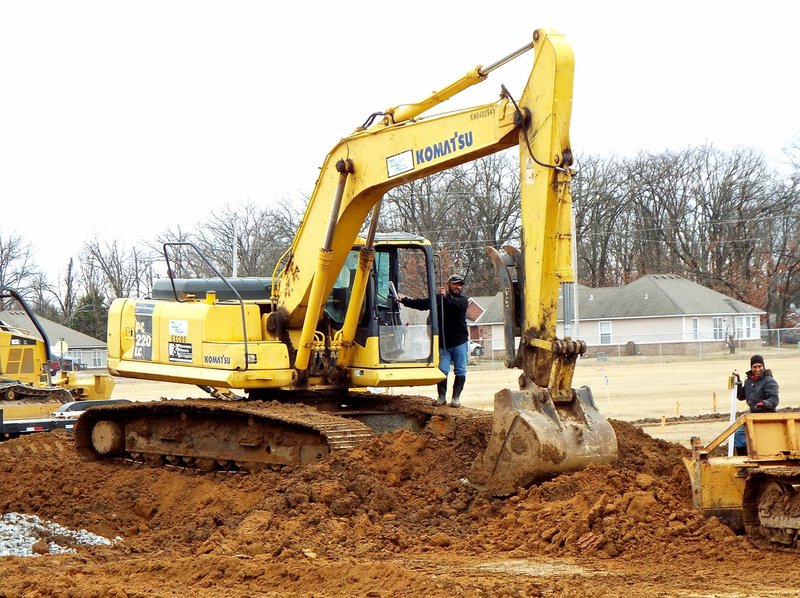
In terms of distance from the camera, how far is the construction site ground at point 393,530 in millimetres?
7504

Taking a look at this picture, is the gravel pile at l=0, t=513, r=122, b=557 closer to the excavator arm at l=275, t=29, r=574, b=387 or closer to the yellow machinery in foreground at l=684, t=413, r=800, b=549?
the excavator arm at l=275, t=29, r=574, b=387

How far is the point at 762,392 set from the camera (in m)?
12.0

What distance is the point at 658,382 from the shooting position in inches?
1425

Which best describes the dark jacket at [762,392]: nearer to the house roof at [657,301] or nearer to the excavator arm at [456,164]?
the excavator arm at [456,164]

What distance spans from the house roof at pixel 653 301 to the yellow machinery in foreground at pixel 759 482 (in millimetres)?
53895

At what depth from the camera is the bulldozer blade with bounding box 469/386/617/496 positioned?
9.51 metres

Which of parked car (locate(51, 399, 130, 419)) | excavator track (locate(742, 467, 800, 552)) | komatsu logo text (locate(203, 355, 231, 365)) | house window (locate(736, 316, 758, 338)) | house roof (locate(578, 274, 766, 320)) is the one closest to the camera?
excavator track (locate(742, 467, 800, 552))

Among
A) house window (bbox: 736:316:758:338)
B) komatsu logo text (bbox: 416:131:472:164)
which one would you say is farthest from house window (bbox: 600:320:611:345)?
komatsu logo text (bbox: 416:131:472:164)

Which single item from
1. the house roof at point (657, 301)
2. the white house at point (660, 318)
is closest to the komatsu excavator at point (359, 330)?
the white house at point (660, 318)

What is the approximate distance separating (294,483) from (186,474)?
248cm

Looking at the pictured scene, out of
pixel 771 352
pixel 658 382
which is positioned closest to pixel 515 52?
pixel 658 382

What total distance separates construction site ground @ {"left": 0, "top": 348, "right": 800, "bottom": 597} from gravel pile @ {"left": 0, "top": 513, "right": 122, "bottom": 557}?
0.39 ft

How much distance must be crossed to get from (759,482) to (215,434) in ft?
19.8

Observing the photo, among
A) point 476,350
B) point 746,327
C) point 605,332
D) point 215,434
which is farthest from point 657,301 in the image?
point 215,434
